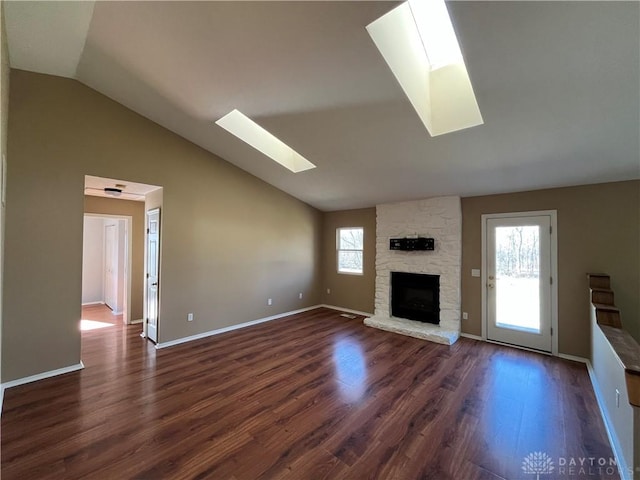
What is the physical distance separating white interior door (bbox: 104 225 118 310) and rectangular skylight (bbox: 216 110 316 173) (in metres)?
4.42

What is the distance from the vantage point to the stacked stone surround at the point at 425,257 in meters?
4.59

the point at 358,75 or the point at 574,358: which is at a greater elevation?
the point at 358,75

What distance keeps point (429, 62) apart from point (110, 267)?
7.86m

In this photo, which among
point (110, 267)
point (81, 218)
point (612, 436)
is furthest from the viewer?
point (110, 267)

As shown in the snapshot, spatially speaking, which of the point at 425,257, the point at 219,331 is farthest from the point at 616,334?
the point at 219,331

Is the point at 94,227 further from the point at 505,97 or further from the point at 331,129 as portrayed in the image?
the point at 505,97

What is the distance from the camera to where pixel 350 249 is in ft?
20.7

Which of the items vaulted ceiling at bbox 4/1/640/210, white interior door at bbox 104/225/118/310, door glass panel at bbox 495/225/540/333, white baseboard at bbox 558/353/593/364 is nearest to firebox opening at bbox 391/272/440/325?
door glass panel at bbox 495/225/540/333

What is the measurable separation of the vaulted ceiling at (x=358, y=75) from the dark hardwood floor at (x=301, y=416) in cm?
271

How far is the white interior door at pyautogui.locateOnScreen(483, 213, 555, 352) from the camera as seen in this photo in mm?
3854

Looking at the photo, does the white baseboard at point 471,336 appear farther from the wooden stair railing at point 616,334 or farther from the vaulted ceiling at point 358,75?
the vaulted ceiling at point 358,75

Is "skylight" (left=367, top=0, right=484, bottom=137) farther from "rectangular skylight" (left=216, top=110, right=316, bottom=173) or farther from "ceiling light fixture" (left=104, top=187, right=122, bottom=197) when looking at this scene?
"ceiling light fixture" (left=104, top=187, right=122, bottom=197)

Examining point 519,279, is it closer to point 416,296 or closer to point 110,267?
point 416,296

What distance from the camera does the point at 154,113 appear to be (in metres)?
3.65
